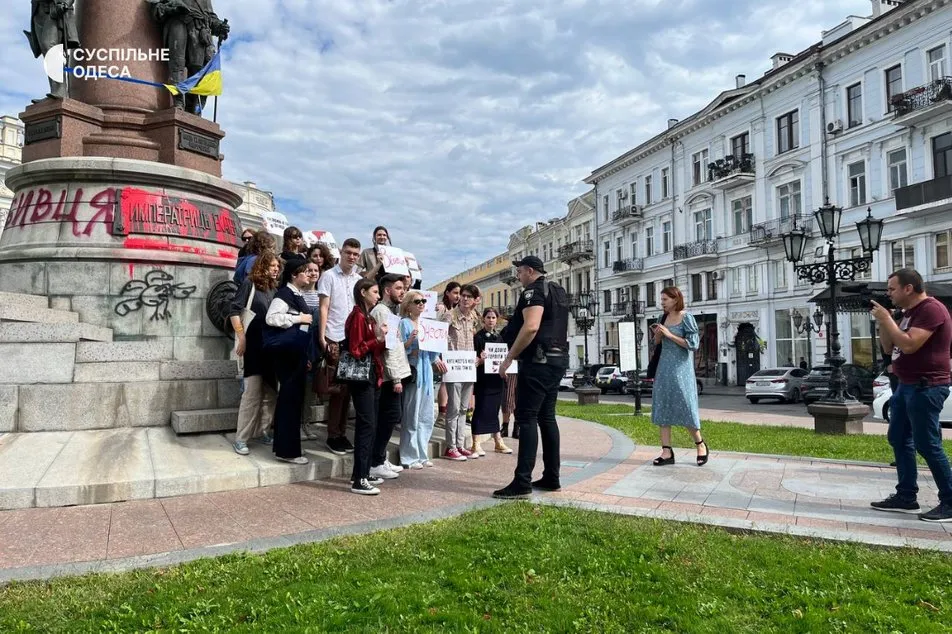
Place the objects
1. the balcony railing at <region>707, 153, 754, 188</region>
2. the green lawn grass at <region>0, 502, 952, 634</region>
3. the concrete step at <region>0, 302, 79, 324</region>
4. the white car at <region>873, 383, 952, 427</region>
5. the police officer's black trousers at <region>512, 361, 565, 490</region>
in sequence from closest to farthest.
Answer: the green lawn grass at <region>0, 502, 952, 634</region> → the police officer's black trousers at <region>512, 361, 565, 490</region> → the concrete step at <region>0, 302, 79, 324</region> → the white car at <region>873, 383, 952, 427</region> → the balcony railing at <region>707, 153, 754, 188</region>

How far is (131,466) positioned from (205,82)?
20.0 ft

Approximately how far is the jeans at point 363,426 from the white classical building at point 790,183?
22.3m

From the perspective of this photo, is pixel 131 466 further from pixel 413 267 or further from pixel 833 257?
pixel 833 257

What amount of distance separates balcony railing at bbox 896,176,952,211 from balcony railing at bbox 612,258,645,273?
72.6 ft

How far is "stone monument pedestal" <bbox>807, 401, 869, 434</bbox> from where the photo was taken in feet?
38.3

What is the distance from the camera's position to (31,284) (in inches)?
311

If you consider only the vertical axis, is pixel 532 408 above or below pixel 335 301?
below

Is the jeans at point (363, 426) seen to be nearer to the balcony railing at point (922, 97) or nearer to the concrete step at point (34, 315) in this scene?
the concrete step at point (34, 315)

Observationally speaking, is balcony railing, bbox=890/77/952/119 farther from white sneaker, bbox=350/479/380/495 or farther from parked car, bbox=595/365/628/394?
white sneaker, bbox=350/479/380/495

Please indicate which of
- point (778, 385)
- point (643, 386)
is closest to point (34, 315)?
point (778, 385)

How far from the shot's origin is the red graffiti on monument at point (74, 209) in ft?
26.7

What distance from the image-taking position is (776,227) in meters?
37.0
